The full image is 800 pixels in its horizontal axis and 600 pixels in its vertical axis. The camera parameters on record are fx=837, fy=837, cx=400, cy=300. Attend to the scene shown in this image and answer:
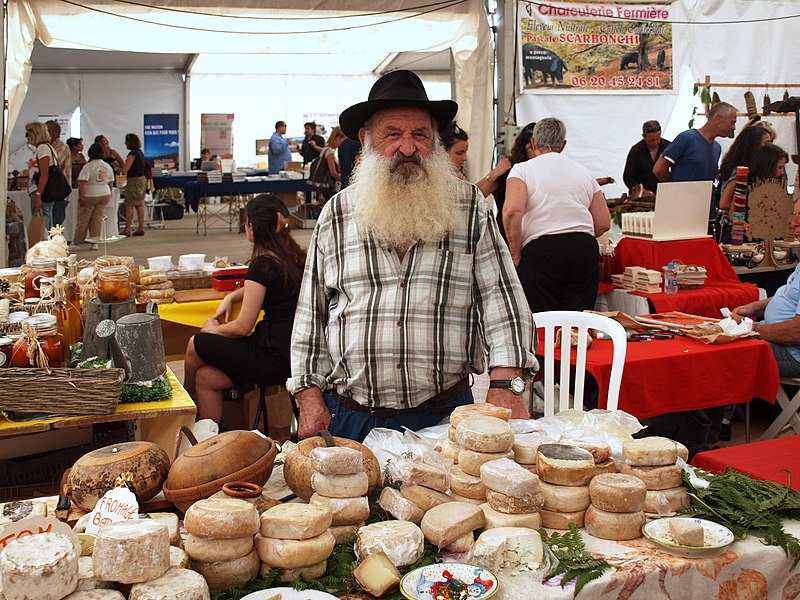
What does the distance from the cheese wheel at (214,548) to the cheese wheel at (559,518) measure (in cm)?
63

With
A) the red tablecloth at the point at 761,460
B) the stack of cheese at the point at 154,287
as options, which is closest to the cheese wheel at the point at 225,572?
the red tablecloth at the point at 761,460

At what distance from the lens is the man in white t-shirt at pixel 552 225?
5.11 m

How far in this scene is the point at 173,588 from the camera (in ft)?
4.24

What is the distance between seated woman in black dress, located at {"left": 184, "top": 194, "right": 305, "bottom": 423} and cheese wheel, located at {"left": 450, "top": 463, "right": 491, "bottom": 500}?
2.75 metres

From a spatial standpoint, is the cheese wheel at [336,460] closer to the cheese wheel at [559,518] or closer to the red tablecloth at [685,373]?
the cheese wheel at [559,518]

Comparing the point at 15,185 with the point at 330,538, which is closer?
the point at 330,538

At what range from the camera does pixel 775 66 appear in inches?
334

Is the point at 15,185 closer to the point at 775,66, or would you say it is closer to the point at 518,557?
the point at 775,66

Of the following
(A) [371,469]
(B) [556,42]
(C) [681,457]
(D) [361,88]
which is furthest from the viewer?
(D) [361,88]

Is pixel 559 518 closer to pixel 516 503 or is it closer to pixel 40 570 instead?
pixel 516 503

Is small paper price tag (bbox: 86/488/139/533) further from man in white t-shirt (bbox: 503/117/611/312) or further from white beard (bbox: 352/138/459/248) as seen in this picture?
man in white t-shirt (bbox: 503/117/611/312)

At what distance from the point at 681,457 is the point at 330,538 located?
899 mm

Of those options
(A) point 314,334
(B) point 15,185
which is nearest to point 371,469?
(A) point 314,334

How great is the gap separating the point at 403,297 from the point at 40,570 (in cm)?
147
